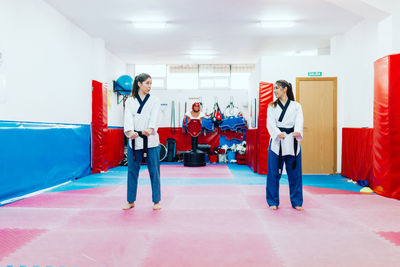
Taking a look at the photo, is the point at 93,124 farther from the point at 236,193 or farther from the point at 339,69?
the point at 339,69

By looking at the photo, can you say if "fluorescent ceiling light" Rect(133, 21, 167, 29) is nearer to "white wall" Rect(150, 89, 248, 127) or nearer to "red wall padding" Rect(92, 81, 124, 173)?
"red wall padding" Rect(92, 81, 124, 173)

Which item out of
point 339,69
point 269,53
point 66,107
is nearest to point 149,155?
point 66,107

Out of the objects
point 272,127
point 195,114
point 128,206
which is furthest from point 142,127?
point 195,114

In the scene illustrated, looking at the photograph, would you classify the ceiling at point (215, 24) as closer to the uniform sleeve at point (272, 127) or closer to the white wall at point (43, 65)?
the white wall at point (43, 65)

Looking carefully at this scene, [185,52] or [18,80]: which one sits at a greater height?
[185,52]

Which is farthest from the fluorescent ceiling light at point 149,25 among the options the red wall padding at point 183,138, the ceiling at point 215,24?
the red wall padding at point 183,138

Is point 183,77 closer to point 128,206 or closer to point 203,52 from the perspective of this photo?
point 203,52

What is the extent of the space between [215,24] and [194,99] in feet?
12.6

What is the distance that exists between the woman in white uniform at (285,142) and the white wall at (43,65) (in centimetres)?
361

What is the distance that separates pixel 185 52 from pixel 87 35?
2.75m

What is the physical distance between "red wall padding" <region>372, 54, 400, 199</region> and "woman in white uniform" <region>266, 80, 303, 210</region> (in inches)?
67.1

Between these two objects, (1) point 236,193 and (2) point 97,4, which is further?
(2) point 97,4

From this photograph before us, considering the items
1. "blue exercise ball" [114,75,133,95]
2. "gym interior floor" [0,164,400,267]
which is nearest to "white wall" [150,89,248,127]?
"blue exercise ball" [114,75,133,95]

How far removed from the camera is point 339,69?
251 inches
